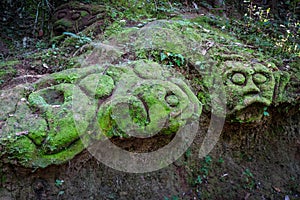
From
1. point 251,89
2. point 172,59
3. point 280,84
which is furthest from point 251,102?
point 172,59

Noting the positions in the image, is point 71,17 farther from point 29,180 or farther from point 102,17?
point 29,180

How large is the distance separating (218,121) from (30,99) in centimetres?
235

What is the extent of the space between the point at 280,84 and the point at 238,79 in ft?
2.32

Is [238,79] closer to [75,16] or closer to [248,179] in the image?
[248,179]

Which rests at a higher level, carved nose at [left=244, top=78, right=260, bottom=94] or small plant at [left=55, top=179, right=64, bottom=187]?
carved nose at [left=244, top=78, right=260, bottom=94]

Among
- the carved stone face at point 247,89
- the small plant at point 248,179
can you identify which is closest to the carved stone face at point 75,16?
the carved stone face at point 247,89

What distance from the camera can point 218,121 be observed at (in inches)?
147

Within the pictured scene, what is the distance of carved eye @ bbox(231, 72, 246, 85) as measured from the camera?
367 centimetres

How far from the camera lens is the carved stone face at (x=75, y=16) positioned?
16.9 ft

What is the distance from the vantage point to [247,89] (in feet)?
11.8

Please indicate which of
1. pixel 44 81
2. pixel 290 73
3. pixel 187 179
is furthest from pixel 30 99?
pixel 290 73

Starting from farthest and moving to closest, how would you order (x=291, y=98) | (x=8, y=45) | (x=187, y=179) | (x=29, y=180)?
(x=8, y=45) → (x=291, y=98) → (x=187, y=179) → (x=29, y=180)

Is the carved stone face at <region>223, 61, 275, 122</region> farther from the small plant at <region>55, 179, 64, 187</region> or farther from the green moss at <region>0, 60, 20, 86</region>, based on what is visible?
the green moss at <region>0, 60, 20, 86</region>

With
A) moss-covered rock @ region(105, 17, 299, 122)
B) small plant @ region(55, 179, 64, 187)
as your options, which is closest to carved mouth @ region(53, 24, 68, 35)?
moss-covered rock @ region(105, 17, 299, 122)
